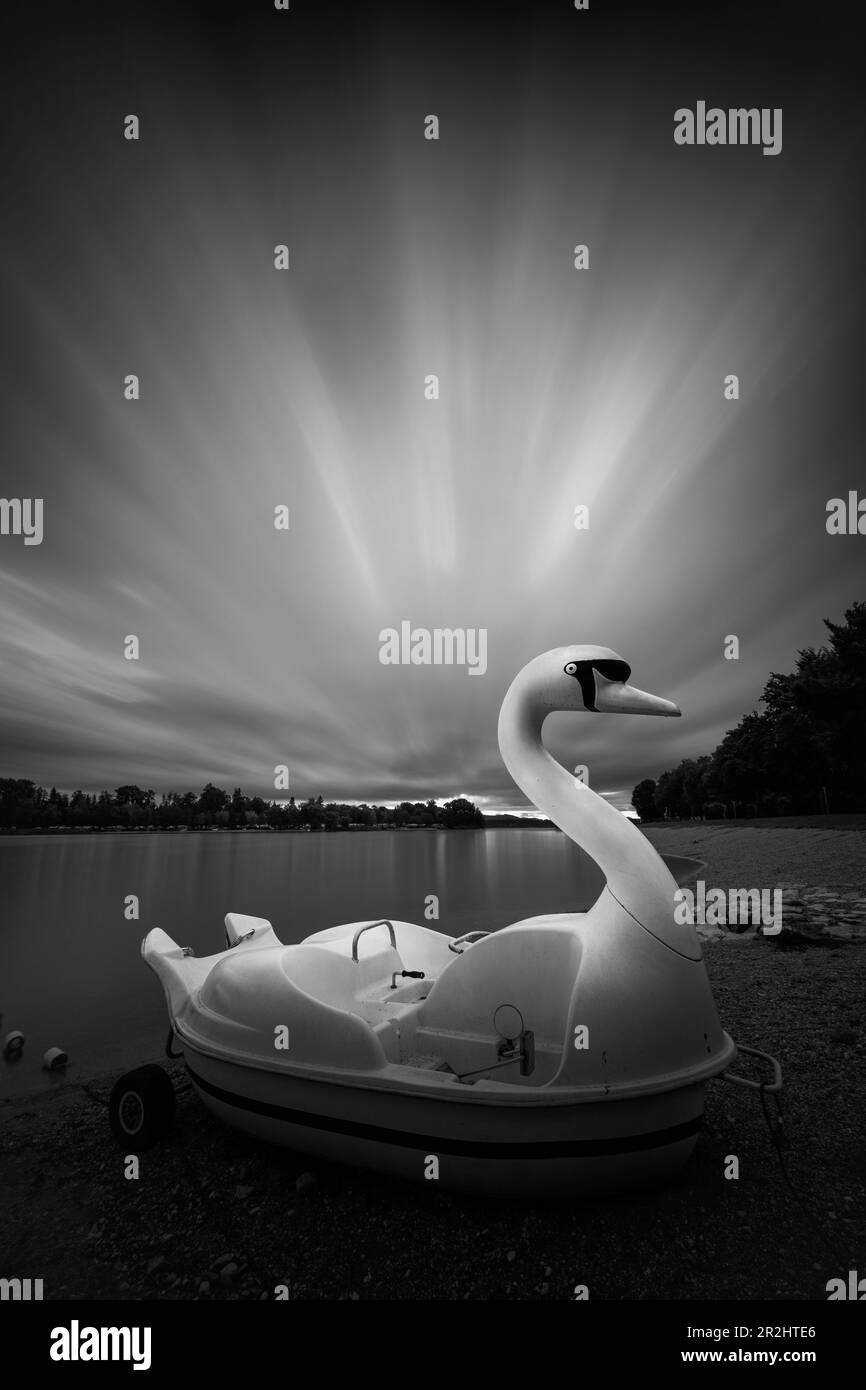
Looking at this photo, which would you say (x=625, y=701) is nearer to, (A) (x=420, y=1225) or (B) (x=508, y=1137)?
(B) (x=508, y=1137)

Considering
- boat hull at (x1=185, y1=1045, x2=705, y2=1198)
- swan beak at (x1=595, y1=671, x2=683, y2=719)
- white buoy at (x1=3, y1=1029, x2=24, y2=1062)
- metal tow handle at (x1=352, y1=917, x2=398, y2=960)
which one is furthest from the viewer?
white buoy at (x1=3, y1=1029, x2=24, y2=1062)

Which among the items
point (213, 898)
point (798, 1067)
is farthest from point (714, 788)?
point (798, 1067)

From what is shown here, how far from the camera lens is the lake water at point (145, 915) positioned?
8.25 meters

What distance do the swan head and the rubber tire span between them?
3.77 m

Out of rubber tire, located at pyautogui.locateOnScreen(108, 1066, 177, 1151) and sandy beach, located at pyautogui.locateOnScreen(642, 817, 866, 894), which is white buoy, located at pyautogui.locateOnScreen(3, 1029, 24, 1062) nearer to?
rubber tire, located at pyautogui.locateOnScreen(108, 1066, 177, 1151)

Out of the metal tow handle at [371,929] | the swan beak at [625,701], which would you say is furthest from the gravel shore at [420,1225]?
the swan beak at [625,701]

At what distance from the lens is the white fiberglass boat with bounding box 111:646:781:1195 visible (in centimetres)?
266

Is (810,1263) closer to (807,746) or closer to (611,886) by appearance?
(611,886)

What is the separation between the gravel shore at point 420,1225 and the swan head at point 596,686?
261 cm

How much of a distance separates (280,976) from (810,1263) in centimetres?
299

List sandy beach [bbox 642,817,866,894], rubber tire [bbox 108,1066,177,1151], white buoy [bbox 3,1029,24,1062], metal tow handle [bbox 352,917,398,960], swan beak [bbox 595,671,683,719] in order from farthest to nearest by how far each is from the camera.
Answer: sandy beach [bbox 642,817,866,894] < white buoy [bbox 3,1029,24,1062] < metal tow handle [bbox 352,917,398,960] < rubber tire [bbox 108,1066,177,1151] < swan beak [bbox 595,671,683,719]

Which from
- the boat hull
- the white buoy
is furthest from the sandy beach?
the white buoy

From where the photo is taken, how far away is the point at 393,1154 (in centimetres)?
295

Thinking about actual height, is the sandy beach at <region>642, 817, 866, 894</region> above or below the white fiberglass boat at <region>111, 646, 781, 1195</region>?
below
